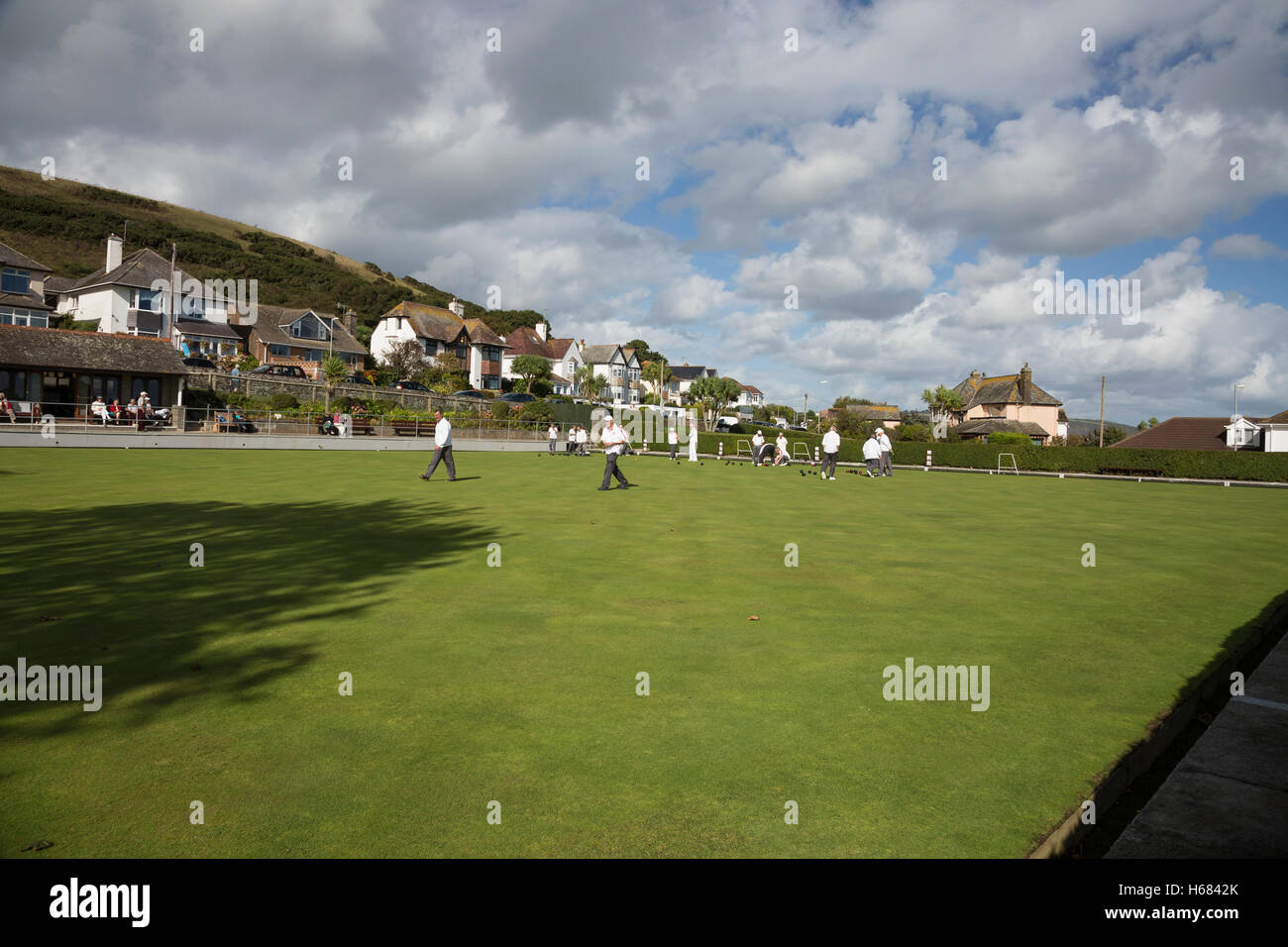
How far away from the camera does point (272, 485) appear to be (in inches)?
721

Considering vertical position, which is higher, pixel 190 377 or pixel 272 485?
pixel 190 377

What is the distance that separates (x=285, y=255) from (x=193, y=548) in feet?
480

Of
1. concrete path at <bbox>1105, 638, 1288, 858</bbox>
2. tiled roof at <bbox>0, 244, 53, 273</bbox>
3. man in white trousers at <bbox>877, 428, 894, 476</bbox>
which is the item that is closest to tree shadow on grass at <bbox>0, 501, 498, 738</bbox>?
concrete path at <bbox>1105, 638, 1288, 858</bbox>

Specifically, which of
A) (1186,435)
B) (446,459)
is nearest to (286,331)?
(446,459)

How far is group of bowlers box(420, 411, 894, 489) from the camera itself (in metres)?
19.6

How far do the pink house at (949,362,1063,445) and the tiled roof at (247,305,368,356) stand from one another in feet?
231

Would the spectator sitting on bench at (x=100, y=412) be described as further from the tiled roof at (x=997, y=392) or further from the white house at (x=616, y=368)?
the tiled roof at (x=997, y=392)

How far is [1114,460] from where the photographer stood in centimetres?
4294

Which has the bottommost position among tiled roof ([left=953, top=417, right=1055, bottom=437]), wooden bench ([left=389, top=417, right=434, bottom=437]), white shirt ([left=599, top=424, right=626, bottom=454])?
white shirt ([left=599, top=424, right=626, bottom=454])

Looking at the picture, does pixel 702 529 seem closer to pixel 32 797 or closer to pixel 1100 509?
pixel 32 797

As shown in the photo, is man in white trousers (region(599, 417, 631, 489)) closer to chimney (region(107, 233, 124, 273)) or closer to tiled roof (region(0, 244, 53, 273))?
tiled roof (region(0, 244, 53, 273))

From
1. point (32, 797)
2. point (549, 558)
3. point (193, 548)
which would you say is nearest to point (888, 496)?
point (549, 558)
